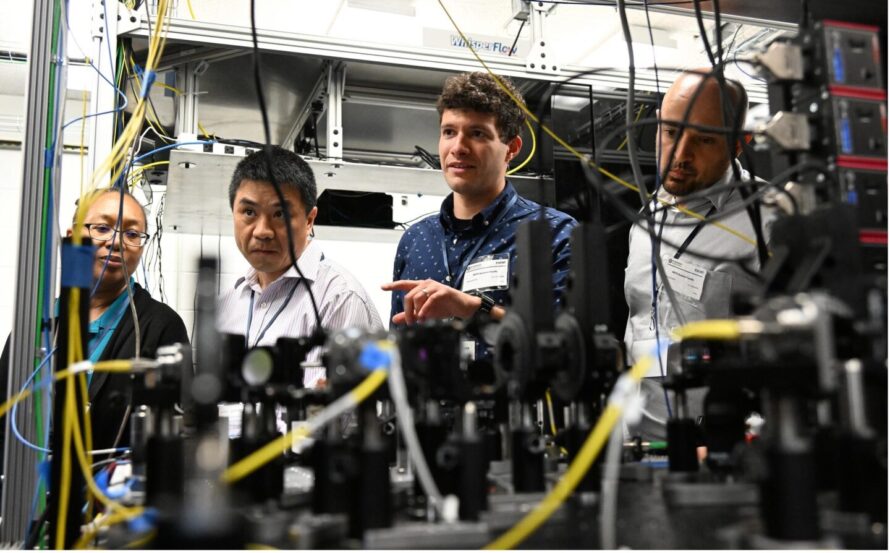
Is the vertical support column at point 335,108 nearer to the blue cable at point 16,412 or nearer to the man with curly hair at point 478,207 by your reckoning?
the man with curly hair at point 478,207

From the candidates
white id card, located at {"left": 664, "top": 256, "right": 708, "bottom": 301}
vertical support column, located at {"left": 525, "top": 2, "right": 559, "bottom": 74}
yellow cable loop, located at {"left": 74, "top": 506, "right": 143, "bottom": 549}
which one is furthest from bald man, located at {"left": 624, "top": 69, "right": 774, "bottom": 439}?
yellow cable loop, located at {"left": 74, "top": 506, "right": 143, "bottom": 549}

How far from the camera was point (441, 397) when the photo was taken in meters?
0.71

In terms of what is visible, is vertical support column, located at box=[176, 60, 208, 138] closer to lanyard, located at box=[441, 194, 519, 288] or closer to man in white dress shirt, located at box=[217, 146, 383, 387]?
man in white dress shirt, located at box=[217, 146, 383, 387]

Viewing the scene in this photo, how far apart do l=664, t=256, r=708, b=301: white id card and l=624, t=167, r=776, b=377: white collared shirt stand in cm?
1

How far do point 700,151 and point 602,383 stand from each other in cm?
109

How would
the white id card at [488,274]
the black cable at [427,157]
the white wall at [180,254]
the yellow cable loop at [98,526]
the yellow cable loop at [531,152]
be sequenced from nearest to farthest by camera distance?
the yellow cable loop at [98,526]
the white id card at [488,274]
the yellow cable loop at [531,152]
the black cable at [427,157]
the white wall at [180,254]

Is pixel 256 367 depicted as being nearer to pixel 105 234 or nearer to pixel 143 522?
pixel 143 522

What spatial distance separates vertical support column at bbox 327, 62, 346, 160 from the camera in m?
2.17

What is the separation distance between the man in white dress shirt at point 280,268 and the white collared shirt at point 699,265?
65cm

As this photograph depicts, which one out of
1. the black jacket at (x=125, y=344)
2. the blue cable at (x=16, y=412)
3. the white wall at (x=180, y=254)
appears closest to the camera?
the blue cable at (x=16, y=412)

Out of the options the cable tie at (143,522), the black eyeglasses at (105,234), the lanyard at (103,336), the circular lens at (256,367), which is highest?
the black eyeglasses at (105,234)

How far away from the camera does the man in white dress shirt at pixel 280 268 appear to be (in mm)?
1802

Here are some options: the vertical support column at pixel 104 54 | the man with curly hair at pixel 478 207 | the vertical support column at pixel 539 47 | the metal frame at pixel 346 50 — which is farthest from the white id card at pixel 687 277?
the vertical support column at pixel 104 54

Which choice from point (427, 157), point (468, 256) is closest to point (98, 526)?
point (468, 256)
